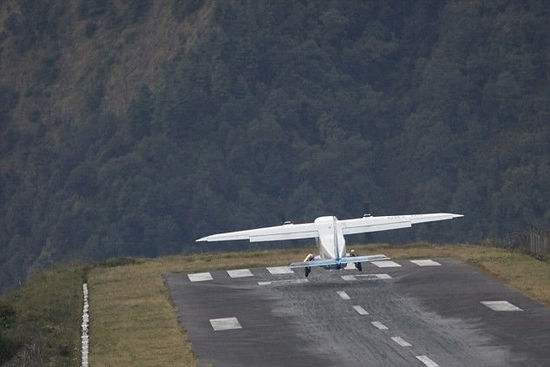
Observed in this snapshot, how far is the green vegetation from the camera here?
3641 centimetres

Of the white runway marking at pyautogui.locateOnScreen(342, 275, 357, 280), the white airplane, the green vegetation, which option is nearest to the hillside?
the green vegetation

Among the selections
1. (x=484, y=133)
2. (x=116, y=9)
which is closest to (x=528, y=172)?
(x=484, y=133)

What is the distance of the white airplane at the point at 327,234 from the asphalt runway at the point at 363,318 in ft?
2.55

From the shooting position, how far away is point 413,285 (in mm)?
46375

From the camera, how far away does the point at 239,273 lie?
5225cm

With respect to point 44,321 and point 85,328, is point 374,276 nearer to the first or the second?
point 44,321

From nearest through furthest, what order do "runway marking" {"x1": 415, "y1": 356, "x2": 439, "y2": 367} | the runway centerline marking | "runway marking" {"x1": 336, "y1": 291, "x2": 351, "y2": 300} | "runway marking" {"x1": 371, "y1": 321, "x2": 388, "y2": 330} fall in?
"runway marking" {"x1": 415, "y1": 356, "x2": 439, "y2": 367}
"runway marking" {"x1": 371, "y1": 321, "x2": 388, "y2": 330}
"runway marking" {"x1": 336, "y1": 291, "x2": 351, "y2": 300}
the runway centerline marking

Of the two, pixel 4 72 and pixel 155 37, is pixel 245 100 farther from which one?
pixel 4 72

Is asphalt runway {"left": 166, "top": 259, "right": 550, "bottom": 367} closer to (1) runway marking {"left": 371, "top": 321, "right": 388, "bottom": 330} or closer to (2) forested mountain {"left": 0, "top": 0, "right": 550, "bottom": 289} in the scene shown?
(1) runway marking {"left": 371, "top": 321, "right": 388, "bottom": 330}

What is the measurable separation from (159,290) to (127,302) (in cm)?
274

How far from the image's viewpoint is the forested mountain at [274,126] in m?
147

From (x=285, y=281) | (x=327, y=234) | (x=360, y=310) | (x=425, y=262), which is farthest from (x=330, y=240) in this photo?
(x=360, y=310)

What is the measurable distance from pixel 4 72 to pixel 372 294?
148 meters

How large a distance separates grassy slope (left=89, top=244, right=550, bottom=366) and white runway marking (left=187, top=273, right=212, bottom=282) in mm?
1088
